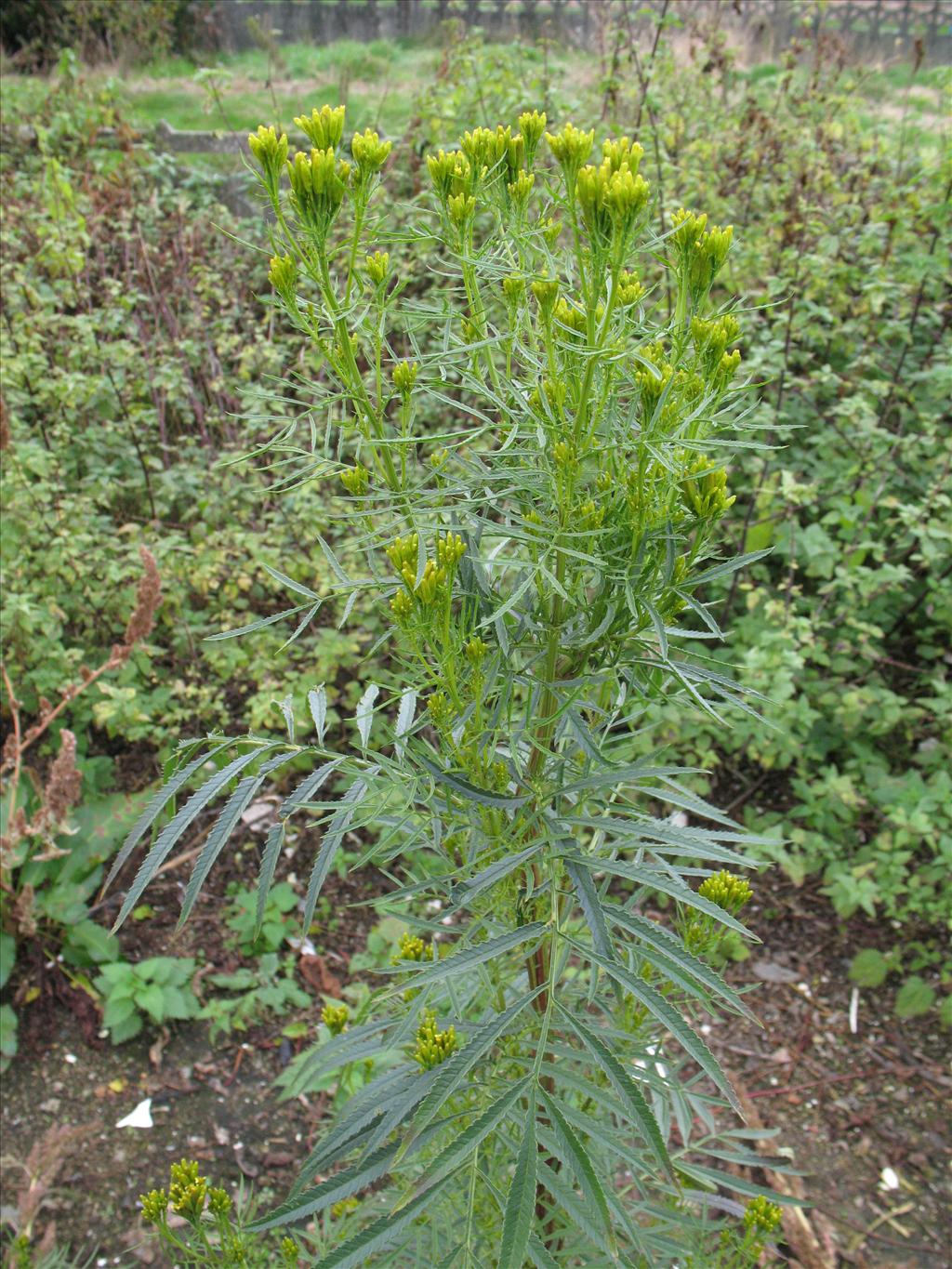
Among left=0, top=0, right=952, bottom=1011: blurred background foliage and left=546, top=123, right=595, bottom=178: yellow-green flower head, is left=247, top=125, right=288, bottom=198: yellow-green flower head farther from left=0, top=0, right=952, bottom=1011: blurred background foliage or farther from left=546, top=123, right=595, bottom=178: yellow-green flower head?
left=0, top=0, right=952, bottom=1011: blurred background foliage

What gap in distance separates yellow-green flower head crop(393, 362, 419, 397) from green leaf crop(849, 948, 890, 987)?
93.2 inches

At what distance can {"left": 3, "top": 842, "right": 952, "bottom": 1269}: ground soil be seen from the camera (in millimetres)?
2318

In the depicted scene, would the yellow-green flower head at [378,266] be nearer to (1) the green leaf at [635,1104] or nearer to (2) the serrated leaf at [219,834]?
(2) the serrated leaf at [219,834]

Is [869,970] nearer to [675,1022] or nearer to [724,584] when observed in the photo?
[724,584]

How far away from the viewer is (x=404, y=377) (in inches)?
44.3

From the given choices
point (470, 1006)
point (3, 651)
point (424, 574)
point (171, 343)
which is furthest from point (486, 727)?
point (171, 343)

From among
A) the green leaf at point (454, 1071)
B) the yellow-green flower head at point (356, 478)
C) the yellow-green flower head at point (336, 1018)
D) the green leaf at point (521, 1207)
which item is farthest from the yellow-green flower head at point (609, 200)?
the yellow-green flower head at point (336, 1018)

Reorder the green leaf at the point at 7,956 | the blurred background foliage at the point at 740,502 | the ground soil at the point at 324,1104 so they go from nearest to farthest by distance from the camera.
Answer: the ground soil at the point at 324,1104 → the green leaf at the point at 7,956 → the blurred background foliage at the point at 740,502

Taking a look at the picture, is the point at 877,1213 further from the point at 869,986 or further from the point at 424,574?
the point at 424,574

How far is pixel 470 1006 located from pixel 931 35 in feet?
37.2

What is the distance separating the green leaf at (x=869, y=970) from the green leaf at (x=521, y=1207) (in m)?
2.10

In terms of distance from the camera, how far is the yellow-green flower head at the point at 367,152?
1026 mm

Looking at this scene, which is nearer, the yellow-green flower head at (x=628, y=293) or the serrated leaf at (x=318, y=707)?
the yellow-green flower head at (x=628, y=293)

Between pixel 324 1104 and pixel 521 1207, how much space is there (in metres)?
1.81
